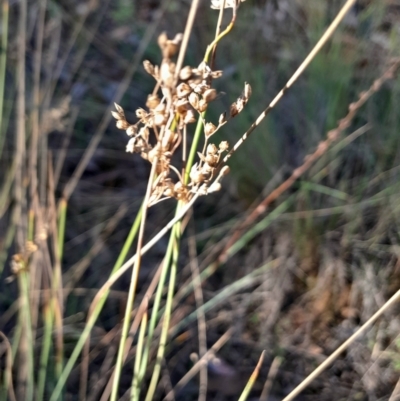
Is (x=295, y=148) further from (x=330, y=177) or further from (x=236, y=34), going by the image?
(x=236, y=34)

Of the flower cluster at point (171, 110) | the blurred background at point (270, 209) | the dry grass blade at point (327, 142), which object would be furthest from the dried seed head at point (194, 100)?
the blurred background at point (270, 209)

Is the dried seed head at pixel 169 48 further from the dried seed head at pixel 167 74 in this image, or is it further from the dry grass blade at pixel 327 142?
the dry grass blade at pixel 327 142

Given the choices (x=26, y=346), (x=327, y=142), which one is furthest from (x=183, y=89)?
(x=26, y=346)

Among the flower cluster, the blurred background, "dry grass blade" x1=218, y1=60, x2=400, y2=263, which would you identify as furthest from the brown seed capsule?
the blurred background

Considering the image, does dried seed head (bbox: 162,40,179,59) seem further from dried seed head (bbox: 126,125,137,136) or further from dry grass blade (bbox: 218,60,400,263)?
dry grass blade (bbox: 218,60,400,263)

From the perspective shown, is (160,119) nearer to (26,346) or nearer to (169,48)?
(169,48)

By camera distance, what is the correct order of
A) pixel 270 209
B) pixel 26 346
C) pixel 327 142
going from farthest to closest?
pixel 270 209, pixel 26 346, pixel 327 142

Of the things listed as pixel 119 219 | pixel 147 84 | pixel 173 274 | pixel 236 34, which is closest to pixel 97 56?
pixel 147 84

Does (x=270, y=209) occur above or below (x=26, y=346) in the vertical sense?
above
